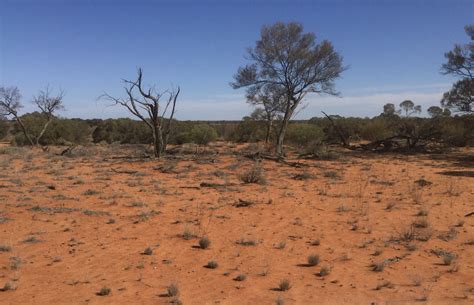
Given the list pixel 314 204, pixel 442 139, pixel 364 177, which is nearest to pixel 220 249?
pixel 314 204

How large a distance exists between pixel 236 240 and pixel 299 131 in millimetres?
25688

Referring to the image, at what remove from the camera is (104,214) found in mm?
10086

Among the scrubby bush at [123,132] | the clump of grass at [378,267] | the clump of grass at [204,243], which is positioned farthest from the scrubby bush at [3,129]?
the clump of grass at [378,267]

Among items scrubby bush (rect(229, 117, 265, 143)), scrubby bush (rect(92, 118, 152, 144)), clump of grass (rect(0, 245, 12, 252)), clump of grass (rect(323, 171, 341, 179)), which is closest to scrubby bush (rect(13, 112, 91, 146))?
scrubby bush (rect(92, 118, 152, 144))

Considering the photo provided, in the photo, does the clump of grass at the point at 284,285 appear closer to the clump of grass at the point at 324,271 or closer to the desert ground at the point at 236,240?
the desert ground at the point at 236,240

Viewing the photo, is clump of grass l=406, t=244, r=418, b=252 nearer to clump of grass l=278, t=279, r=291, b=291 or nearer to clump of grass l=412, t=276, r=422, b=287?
clump of grass l=412, t=276, r=422, b=287

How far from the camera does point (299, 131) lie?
33.1m

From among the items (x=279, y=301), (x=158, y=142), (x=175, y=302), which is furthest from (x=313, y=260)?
(x=158, y=142)

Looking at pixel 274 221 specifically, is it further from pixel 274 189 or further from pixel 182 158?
pixel 182 158

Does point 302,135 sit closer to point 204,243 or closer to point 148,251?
point 204,243

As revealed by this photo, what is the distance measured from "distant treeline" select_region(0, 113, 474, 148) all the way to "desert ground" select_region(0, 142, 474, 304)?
1309 centimetres

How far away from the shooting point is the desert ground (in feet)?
18.9

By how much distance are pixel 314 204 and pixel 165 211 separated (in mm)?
3822

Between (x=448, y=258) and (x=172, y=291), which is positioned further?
(x=448, y=258)
